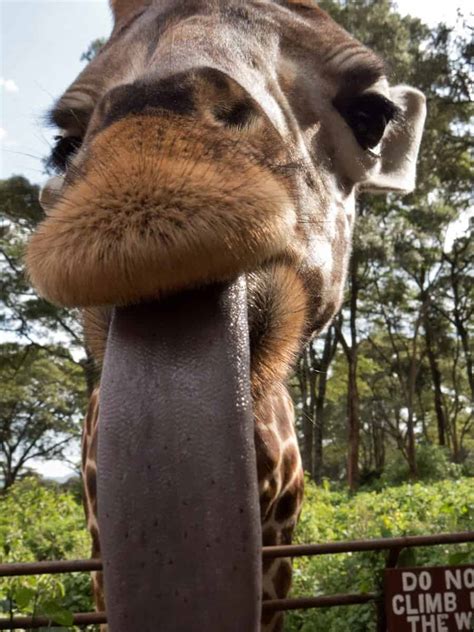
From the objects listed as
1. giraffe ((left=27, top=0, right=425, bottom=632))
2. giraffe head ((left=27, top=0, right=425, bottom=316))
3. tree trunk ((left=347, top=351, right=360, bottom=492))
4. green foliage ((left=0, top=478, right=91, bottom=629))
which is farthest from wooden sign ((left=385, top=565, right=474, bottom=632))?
tree trunk ((left=347, top=351, right=360, bottom=492))

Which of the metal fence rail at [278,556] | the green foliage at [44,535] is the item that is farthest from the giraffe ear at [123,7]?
the green foliage at [44,535]

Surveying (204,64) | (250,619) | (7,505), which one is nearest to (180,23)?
(204,64)

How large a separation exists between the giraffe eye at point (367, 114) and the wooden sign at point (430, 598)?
2.61 m

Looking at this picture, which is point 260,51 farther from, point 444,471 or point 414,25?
point 444,471

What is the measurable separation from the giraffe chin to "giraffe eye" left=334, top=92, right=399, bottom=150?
974 millimetres

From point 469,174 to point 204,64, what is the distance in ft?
85.5

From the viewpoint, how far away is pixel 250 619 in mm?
1058

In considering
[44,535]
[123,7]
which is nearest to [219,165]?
[123,7]

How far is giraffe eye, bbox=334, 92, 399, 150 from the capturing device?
6.71 feet

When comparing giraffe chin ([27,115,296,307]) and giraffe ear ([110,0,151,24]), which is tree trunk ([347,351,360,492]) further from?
giraffe chin ([27,115,296,307])

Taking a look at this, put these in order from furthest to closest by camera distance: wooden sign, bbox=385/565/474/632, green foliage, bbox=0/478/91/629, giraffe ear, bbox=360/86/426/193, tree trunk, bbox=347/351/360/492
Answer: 1. tree trunk, bbox=347/351/360/492
2. green foliage, bbox=0/478/91/629
3. wooden sign, bbox=385/565/474/632
4. giraffe ear, bbox=360/86/426/193

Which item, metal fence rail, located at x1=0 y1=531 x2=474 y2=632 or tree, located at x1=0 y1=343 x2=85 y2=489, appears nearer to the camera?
metal fence rail, located at x1=0 y1=531 x2=474 y2=632

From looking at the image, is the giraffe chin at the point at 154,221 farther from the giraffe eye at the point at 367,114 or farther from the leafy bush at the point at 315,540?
the leafy bush at the point at 315,540

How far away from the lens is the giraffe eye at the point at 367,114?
6.71ft
